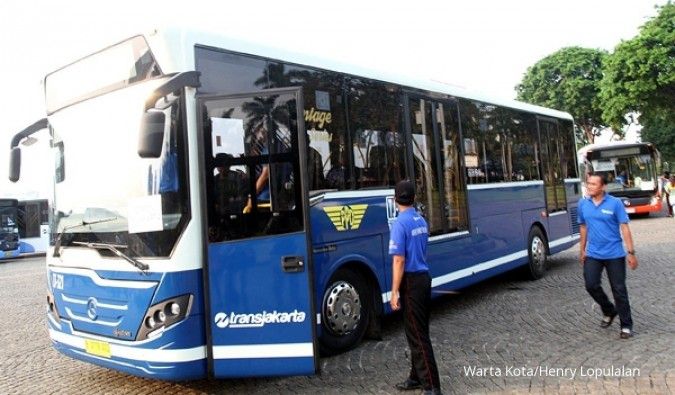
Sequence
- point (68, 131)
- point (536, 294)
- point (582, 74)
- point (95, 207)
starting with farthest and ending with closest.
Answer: point (582, 74) → point (536, 294) → point (68, 131) → point (95, 207)

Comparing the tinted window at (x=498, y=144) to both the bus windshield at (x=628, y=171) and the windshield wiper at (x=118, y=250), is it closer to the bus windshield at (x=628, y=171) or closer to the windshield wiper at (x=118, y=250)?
the windshield wiper at (x=118, y=250)

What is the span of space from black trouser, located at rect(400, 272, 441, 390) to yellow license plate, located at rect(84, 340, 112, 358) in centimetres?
243

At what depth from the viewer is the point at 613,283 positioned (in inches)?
227

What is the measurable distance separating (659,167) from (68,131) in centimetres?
2239

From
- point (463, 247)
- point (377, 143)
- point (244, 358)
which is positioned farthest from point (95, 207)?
point (463, 247)

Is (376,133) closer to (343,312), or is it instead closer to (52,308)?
(343,312)

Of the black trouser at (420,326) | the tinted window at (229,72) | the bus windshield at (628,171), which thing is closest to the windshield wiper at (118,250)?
the tinted window at (229,72)

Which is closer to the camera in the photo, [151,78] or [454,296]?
[151,78]

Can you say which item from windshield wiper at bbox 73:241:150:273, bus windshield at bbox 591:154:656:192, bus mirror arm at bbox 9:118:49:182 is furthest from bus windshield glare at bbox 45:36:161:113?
bus windshield at bbox 591:154:656:192

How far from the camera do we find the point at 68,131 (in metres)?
4.96

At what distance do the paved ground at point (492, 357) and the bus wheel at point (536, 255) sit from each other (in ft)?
3.92

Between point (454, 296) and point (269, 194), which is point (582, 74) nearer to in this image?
point (454, 296)

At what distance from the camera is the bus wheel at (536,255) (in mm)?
9398

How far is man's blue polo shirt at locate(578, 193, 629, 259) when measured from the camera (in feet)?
18.8
